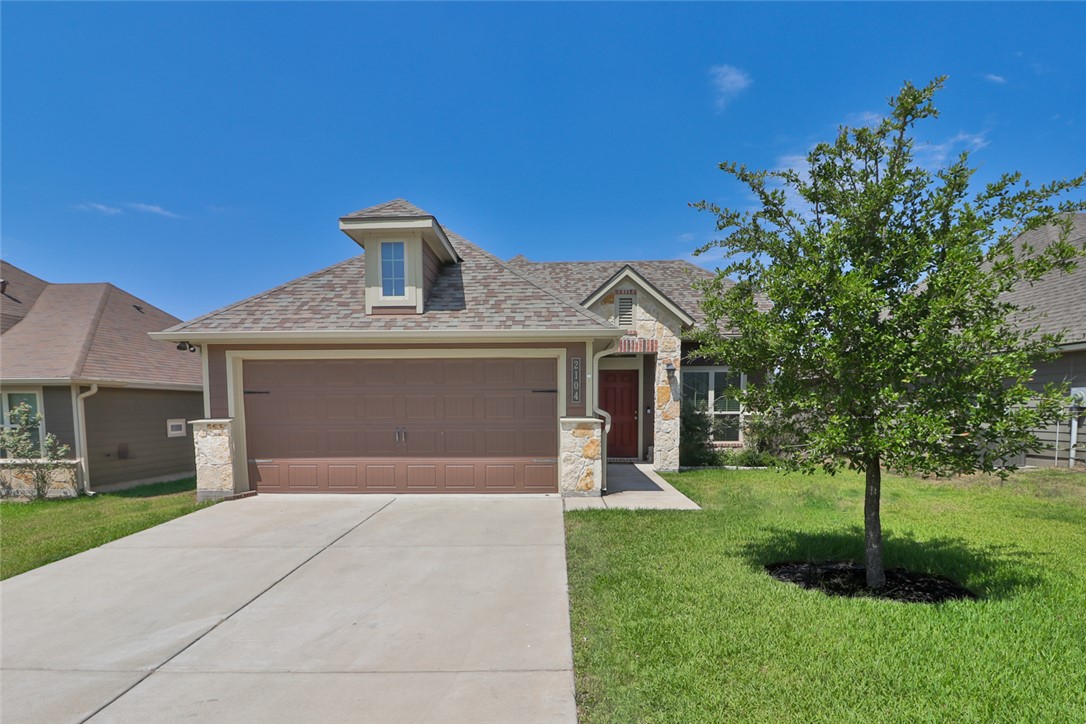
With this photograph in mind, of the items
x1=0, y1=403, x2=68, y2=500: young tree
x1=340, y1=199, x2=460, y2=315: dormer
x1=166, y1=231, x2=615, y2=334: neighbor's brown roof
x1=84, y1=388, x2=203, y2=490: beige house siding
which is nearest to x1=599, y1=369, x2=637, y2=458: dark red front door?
x1=166, y1=231, x2=615, y2=334: neighbor's brown roof

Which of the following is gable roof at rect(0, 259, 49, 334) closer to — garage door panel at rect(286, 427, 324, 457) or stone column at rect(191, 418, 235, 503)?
stone column at rect(191, 418, 235, 503)

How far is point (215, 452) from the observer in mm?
8281

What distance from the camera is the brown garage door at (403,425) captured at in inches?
333

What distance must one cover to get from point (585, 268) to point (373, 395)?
8.45 metres

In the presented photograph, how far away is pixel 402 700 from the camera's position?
9.74 ft

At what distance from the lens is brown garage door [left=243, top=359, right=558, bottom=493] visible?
846cm

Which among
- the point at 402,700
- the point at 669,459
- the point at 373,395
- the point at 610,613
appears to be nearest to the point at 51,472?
the point at 373,395

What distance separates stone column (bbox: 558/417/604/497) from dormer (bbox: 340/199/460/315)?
3.55 meters

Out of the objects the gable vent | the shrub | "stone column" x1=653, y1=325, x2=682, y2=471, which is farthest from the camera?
the shrub

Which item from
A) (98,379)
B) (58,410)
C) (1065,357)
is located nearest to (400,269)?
(98,379)

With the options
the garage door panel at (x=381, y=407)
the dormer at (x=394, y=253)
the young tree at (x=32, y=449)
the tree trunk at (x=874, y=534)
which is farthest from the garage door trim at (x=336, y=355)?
the tree trunk at (x=874, y=534)

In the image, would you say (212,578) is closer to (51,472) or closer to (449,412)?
(449,412)

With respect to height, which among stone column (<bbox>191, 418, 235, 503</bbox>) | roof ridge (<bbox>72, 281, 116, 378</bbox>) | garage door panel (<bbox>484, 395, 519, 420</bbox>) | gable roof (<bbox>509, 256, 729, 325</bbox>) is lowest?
stone column (<bbox>191, 418, 235, 503</bbox>)

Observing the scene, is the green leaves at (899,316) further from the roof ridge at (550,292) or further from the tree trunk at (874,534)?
the roof ridge at (550,292)
